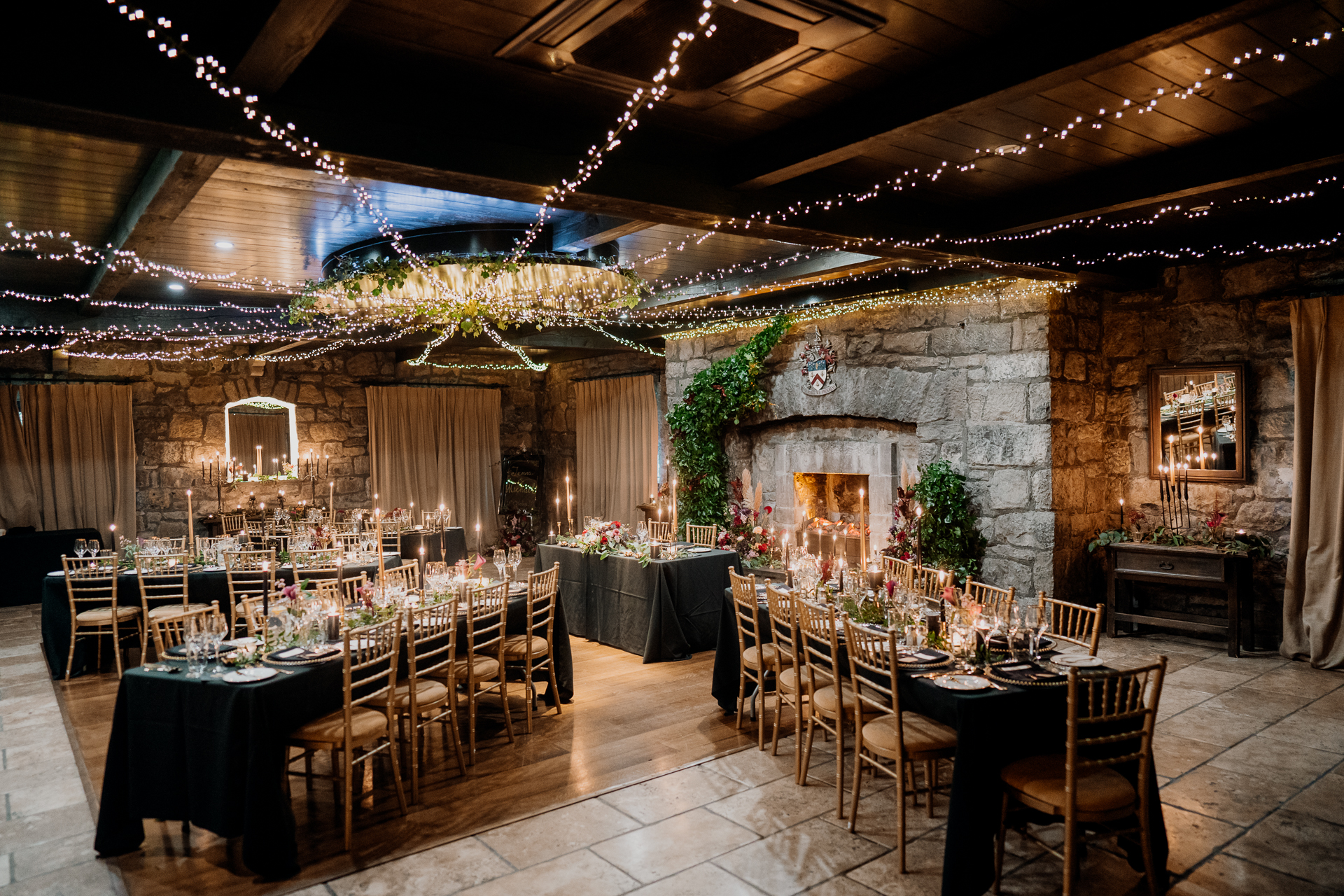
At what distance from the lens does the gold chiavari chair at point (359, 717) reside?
372cm

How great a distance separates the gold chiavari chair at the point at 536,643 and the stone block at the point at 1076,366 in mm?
4571

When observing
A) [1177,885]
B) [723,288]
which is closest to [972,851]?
[1177,885]

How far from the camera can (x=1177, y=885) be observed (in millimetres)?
3221

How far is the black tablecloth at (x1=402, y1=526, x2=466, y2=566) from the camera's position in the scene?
9.51m

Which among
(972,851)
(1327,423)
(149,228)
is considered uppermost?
(149,228)

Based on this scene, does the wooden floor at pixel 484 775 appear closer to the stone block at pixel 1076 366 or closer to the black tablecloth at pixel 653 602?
the black tablecloth at pixel 653 602

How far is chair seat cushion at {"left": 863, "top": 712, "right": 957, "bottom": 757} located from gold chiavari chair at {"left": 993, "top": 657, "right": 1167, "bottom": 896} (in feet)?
0.99

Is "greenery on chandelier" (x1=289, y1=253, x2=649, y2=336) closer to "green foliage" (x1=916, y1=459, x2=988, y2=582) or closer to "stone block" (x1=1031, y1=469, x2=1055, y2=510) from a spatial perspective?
"green foliage" (x1=916, y1=459, x2=988, y2=582)

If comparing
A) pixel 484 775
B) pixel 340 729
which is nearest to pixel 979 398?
pixel 484 775

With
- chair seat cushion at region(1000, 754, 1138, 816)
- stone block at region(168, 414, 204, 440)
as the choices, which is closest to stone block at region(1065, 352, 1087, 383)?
chair seat cushion at region(1000, 754, 1138, 816)

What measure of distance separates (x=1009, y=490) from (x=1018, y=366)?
1044 millimetres

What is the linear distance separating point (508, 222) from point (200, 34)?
296 cm

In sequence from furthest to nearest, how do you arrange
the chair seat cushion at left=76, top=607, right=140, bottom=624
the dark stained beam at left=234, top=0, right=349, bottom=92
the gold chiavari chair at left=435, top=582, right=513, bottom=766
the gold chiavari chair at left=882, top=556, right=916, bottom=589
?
the chair seat cushion at left=76, top=607, right=140, bottom=624, the gold chiavari chair at left=882, top=556, right=916, bottom=589, the gold chiavari chair at left=435, top=582, right=513, bottom=766, the dark stained beam at left=234, top=0, right=349, bottom=92

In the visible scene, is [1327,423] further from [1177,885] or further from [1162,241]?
[1177,885]
